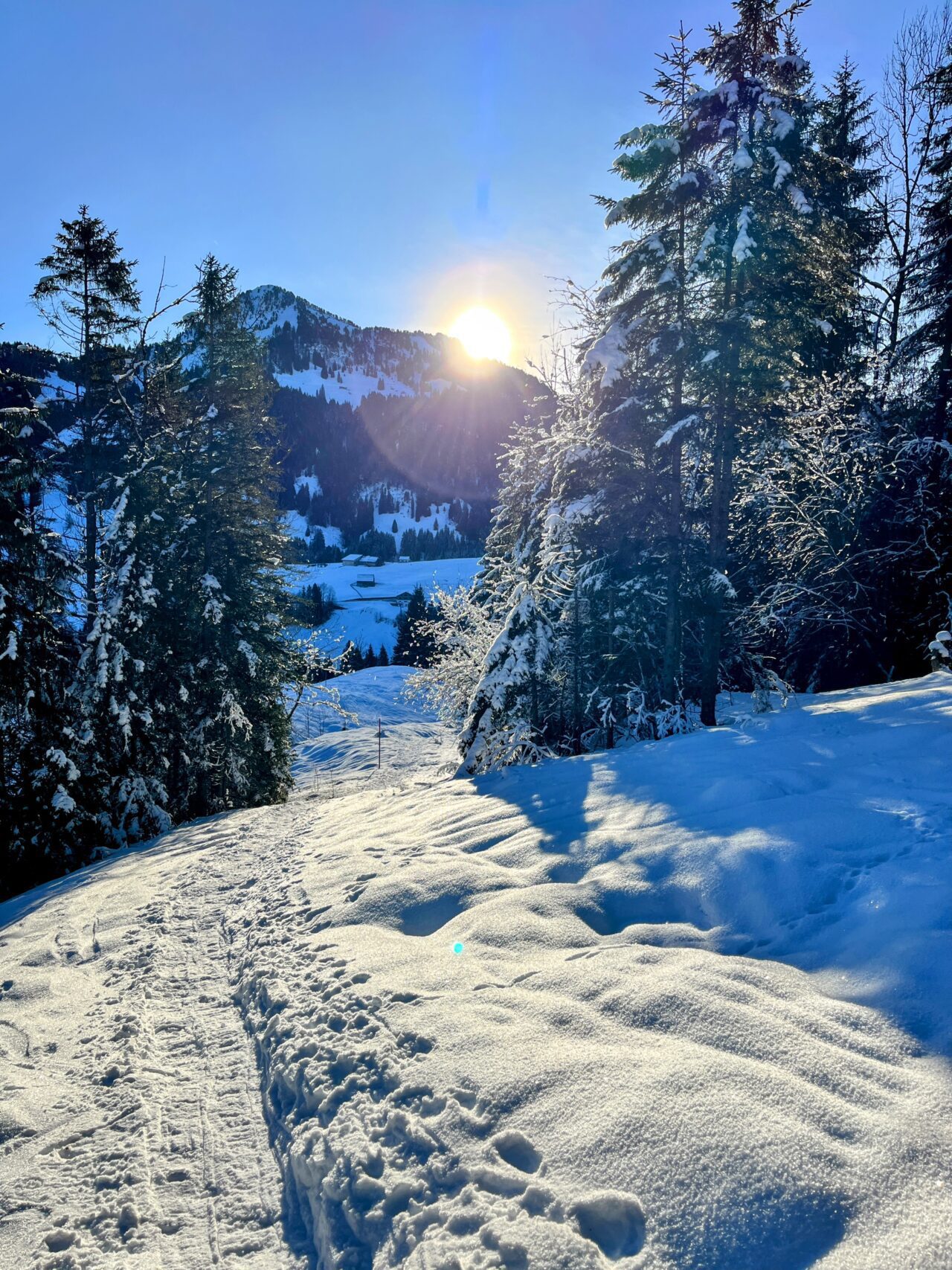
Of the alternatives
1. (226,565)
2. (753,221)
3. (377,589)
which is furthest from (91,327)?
(377,589)

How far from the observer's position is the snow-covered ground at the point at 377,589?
98062mm

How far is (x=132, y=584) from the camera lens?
43.2ft

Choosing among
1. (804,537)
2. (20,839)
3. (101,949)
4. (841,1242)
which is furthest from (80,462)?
(841,1242)

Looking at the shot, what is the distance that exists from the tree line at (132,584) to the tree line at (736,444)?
21.0 feet

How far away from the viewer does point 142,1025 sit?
4848 millimetres

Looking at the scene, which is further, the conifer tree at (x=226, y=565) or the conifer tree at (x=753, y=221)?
the conifer tree at (x=226, y=565)

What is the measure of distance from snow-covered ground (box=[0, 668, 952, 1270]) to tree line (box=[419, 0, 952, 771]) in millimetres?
5711

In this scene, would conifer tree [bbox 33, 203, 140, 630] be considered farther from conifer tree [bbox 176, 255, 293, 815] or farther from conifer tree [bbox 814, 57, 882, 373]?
conifer tree [bbox 814, 57, 882, 373]

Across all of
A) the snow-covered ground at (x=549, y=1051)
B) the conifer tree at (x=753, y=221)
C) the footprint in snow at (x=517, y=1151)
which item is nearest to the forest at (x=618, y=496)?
the conifer tree at (x=753, y=221)

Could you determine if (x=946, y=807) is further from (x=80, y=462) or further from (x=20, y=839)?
(x=80, y=462)

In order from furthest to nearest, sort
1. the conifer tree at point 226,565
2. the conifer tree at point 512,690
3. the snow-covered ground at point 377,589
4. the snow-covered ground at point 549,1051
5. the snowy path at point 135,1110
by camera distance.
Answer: the snow-covered ground at point 377,589
the conifer tree at point 226,565
the conifer tree at point 512,690
the snowy path at point 135,1110
the snow-covered ground at point 549,1051

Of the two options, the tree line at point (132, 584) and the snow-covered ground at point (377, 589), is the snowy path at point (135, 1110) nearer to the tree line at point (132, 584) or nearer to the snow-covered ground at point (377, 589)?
the tree line at point (132, 584)

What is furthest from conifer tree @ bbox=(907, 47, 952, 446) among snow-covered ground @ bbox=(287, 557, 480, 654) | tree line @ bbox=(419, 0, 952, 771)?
snow-covered ground @ bbox=(287, 557, 480, 654)

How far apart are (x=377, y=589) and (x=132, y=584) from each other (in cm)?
11314
